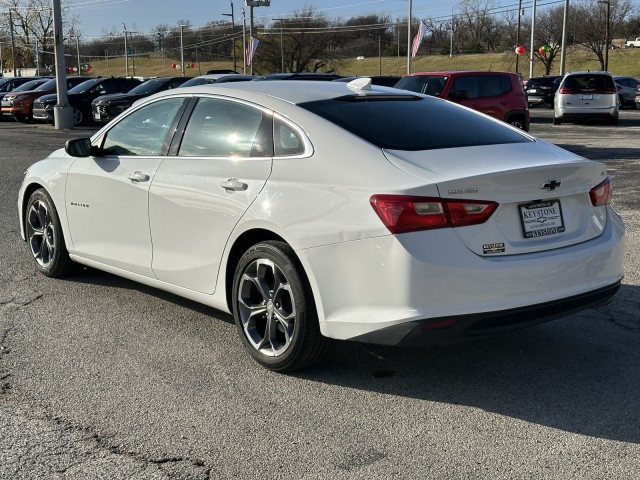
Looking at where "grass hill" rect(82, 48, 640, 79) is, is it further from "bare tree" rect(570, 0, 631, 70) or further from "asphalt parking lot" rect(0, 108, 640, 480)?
"asphalt parking lot" rect(0, 108, 640, 480)

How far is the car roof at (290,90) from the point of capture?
4734 millimetres

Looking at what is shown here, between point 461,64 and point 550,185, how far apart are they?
3839 inches

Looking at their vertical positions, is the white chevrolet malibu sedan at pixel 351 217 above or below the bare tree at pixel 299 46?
below

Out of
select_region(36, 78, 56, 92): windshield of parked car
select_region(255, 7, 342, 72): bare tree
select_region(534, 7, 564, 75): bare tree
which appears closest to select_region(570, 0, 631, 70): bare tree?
select_region(534, 7, 564, 75): bare tree

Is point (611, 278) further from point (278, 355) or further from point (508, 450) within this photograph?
point (278, 355)

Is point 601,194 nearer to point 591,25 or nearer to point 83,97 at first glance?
point 83,97

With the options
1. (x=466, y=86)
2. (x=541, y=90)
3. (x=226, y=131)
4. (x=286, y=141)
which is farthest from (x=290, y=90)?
(x=541, y=90)

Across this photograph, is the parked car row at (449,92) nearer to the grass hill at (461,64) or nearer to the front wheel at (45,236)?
the front wheel at (45,236)

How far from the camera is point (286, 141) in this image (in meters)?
4.41

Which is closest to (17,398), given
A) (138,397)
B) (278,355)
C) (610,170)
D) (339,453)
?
(138,397)

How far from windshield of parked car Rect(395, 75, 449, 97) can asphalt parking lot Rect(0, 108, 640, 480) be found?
463 inches

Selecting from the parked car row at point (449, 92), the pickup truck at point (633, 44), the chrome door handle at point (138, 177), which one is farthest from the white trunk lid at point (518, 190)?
the pickup truck at point (633, 44)

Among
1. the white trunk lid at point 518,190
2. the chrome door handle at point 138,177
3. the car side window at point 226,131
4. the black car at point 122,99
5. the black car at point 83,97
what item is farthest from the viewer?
the black car at point 83,97

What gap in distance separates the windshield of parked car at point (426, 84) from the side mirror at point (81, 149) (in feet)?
38.4
